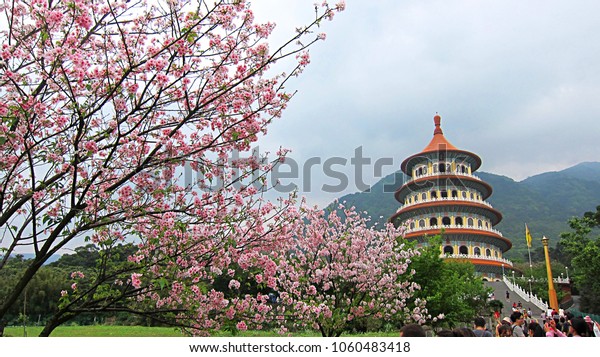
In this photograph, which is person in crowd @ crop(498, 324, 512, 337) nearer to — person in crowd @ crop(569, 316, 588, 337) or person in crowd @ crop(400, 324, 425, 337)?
person in crowd @ crop(569, 316, 588, 337)

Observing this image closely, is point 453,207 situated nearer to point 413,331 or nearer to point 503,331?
point 503,331

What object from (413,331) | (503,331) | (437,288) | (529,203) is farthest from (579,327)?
(529,203)

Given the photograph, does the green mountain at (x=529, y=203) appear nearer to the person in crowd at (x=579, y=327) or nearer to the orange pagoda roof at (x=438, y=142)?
the orange pagoda roof at (x=438, y=142)

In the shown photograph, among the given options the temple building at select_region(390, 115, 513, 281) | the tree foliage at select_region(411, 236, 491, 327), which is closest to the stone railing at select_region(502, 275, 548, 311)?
the temple building at select_region(390, 115, 513, 281)

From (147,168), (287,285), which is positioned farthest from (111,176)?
(287,285)

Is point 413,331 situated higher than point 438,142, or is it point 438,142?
point 438,142

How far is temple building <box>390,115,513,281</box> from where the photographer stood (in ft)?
128

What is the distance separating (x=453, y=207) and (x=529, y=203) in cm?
7210

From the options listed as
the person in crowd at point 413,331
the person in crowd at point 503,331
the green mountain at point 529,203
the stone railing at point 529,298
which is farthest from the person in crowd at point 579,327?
the green mountain at point 529,203

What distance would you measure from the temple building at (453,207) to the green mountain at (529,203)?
30.5 meters

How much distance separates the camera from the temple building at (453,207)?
39094 mm

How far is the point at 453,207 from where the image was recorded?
132ft

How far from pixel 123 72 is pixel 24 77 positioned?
0.92 metres

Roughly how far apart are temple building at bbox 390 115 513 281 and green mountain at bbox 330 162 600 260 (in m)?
30.5
